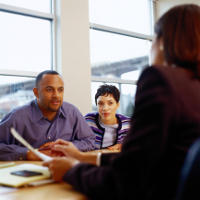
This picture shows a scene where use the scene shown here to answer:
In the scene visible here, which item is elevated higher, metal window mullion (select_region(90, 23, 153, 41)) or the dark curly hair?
metal window mullion (select_region(90, 23, 153, 41))

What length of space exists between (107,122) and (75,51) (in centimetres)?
137

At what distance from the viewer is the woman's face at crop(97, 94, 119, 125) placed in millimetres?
2779

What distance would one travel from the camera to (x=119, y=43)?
181 inches

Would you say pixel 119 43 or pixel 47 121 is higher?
pixel 119 43

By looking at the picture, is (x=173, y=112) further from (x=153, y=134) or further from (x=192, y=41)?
(x=192, y=41)

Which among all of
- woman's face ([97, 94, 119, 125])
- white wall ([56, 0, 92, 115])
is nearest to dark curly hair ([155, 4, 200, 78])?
woman's face ([97, 94, 119, 125])

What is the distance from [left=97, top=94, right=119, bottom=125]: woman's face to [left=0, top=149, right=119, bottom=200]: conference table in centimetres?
180

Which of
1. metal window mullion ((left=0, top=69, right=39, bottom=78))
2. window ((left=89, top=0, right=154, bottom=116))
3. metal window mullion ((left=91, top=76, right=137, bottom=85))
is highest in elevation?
window ((left=89, top=0, right=154, bottom=116))

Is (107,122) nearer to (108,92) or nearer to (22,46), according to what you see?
(108,92)

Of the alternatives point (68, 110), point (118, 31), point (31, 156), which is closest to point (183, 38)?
point (31, 156)

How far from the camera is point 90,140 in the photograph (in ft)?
7.34

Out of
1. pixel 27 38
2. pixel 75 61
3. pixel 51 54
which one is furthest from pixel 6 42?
pixel 75 61

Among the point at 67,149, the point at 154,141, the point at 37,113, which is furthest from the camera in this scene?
the point at 37,113

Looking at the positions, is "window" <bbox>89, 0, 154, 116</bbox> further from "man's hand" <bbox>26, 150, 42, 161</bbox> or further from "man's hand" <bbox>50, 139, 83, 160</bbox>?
"man's hand" <bbox>50, 139, 83, 160</bbox>
